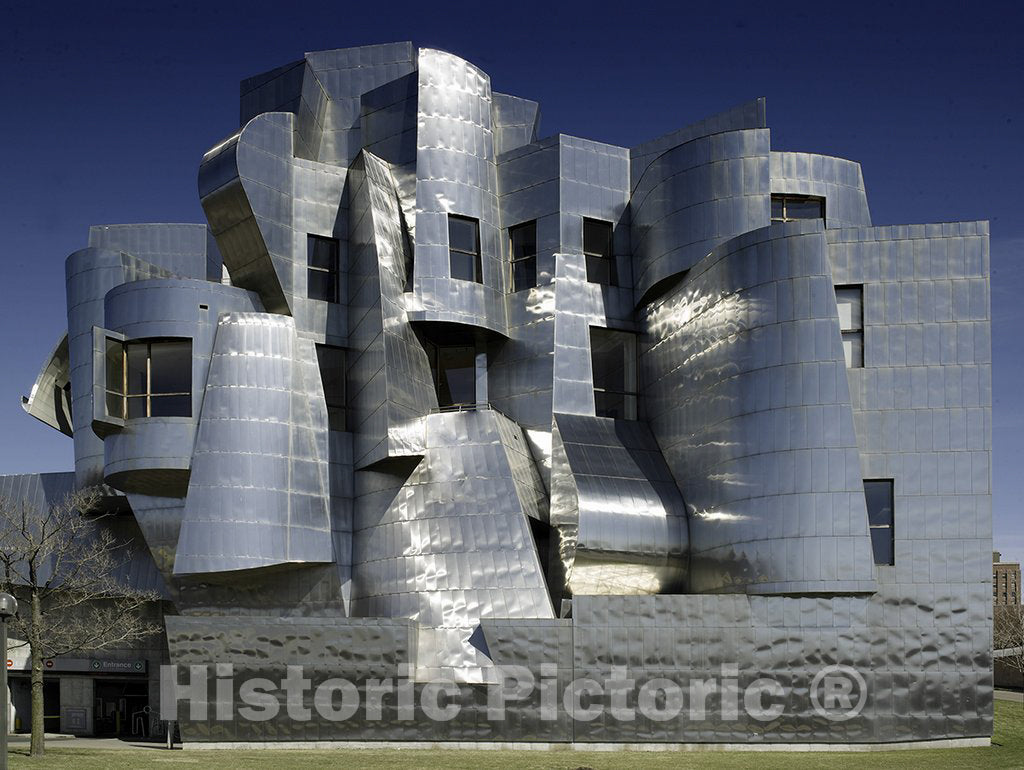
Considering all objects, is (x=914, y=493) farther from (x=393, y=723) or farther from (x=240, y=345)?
(x=240, y=345)

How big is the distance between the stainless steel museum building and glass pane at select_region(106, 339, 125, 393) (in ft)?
0.34

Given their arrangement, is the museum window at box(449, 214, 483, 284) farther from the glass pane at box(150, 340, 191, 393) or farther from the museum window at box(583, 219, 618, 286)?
the glass pane at box(150, 340, 191, 393)

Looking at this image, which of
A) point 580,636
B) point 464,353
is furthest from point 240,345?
point 580,636

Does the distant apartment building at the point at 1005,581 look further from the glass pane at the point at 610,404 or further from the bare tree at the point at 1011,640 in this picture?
the glass pane at the point at 610,404

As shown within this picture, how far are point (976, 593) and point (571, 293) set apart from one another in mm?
16893

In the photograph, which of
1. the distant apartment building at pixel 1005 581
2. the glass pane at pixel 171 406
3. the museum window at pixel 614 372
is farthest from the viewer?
the distant apartment building at pixel 1005 581

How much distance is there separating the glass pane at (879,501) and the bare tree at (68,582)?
76.1ft

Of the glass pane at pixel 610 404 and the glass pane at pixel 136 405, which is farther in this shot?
the glass pane at pixel 610 404

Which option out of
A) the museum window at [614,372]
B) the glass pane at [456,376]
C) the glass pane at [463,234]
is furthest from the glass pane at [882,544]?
the glass pane at [463,234]

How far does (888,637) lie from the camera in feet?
126

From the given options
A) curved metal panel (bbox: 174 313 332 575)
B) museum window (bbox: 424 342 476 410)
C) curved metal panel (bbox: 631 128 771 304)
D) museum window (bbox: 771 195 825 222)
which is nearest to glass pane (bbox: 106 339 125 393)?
curved metal panel (bbox: 174 313 332 575)

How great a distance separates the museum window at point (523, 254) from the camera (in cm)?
4719

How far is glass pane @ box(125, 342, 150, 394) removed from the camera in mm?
43812

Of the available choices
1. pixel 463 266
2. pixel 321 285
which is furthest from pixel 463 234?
pixel 321 285
